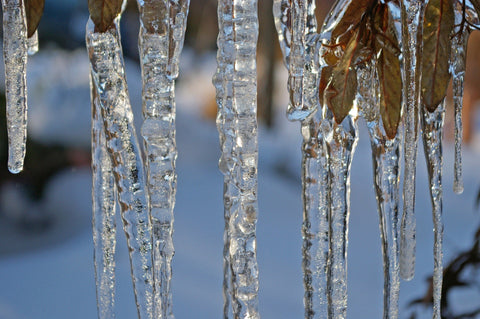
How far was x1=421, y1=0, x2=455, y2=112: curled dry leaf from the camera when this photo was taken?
1.59 feet

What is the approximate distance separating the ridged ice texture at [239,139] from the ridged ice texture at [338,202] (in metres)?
0.09

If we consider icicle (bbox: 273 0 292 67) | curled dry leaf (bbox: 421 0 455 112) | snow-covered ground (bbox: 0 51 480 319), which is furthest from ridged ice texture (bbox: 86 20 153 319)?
snow-covered ground (bbox: 0 51 480 319)

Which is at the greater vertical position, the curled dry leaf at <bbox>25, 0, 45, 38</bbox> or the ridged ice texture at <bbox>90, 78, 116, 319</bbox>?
the curled dry leaf at <bbox>25, 0, 45, 38</bbox>

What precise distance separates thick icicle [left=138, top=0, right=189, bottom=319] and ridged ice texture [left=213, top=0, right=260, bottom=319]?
3 centimetres

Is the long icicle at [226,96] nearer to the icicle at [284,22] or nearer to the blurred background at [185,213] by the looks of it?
the icicle at [284,22]

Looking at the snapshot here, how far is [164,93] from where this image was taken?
1.43 ft

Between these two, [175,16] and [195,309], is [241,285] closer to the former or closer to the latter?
[175,16]

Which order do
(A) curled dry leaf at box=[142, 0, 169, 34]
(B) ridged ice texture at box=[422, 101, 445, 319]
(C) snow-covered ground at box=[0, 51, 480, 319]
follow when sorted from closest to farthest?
(A) curled dry leaf at box=[142, 0, 169, 34], (B) ridged ice texture at box=[422, 101, 445, 319], (C) snow-covered ground at box=[0, 51, 480, 319]

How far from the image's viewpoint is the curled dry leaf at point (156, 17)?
1.35 feet

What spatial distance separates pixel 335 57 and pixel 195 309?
7.94ft

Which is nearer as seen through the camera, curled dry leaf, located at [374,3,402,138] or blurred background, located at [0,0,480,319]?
curled dry leaf, located at [374,3,402,138]

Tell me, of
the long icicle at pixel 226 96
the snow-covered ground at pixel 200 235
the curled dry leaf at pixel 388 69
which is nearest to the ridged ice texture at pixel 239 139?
the long icicle at pixel 226 96

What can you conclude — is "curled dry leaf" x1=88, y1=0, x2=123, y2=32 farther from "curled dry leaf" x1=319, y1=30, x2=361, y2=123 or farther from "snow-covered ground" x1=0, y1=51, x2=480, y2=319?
"snow-covered ground" x1=0, y1=51, x2=480, y2=319

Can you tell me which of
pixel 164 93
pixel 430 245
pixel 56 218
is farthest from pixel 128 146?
pixel 56 218
